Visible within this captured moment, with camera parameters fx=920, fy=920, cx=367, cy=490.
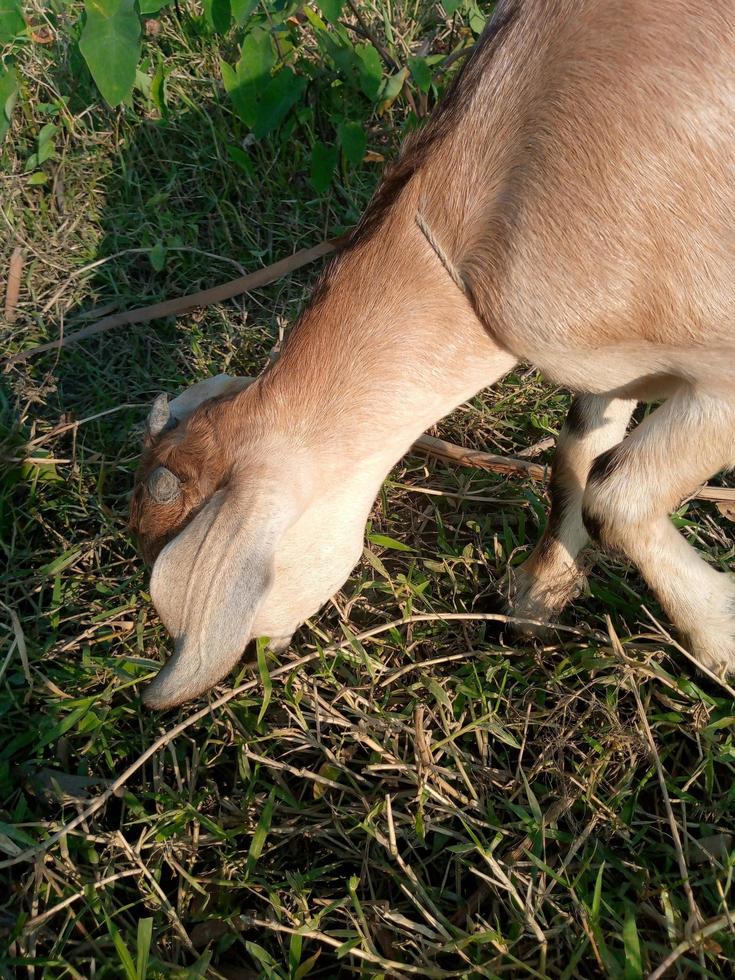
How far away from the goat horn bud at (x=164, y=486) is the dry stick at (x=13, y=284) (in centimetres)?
238

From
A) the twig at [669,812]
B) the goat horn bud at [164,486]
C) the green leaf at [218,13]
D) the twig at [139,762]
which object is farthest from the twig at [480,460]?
the green leaf at [218,13]

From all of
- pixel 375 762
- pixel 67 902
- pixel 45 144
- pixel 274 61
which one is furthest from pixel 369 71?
pixel 67 902

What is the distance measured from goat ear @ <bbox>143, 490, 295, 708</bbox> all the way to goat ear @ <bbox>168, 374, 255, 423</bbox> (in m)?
0.59


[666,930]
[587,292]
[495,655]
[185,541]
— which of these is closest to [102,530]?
[185,541]

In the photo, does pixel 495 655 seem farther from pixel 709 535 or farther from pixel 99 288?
pixel 99 288

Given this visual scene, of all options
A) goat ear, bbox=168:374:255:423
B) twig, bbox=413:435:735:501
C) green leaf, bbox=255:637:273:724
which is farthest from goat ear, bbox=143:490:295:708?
twig, bbox=413:435:735:501

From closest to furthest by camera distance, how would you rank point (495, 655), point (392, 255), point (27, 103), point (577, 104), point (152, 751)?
point (577, 104), point (392, 255), point (152, 751), point (495, 655), point (27, 103)

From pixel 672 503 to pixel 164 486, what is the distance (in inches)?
51.7

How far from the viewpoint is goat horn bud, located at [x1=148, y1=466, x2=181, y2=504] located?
2.36 m

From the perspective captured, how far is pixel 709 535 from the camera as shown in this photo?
316cm

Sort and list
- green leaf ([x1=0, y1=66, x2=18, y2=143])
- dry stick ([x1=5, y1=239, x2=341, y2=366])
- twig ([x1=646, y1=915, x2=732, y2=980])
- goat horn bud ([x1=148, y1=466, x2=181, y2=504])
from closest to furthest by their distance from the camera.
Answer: twig ([x1=646, y1=915, x2=732, y2=980]), goat horn bud ([x1=148, y1=466, x2=181, y2=504]), green leaf ([x1=0, y1=66, x2=18, y2=143]), dry stick ([x1=5, y1=239, x2=341, y2=366])

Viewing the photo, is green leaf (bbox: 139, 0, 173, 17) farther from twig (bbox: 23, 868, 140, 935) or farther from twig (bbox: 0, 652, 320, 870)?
twig (bbox: 23, 868, 140, 935)

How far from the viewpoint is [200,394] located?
9.29 feet

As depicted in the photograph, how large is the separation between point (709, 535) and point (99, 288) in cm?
302
